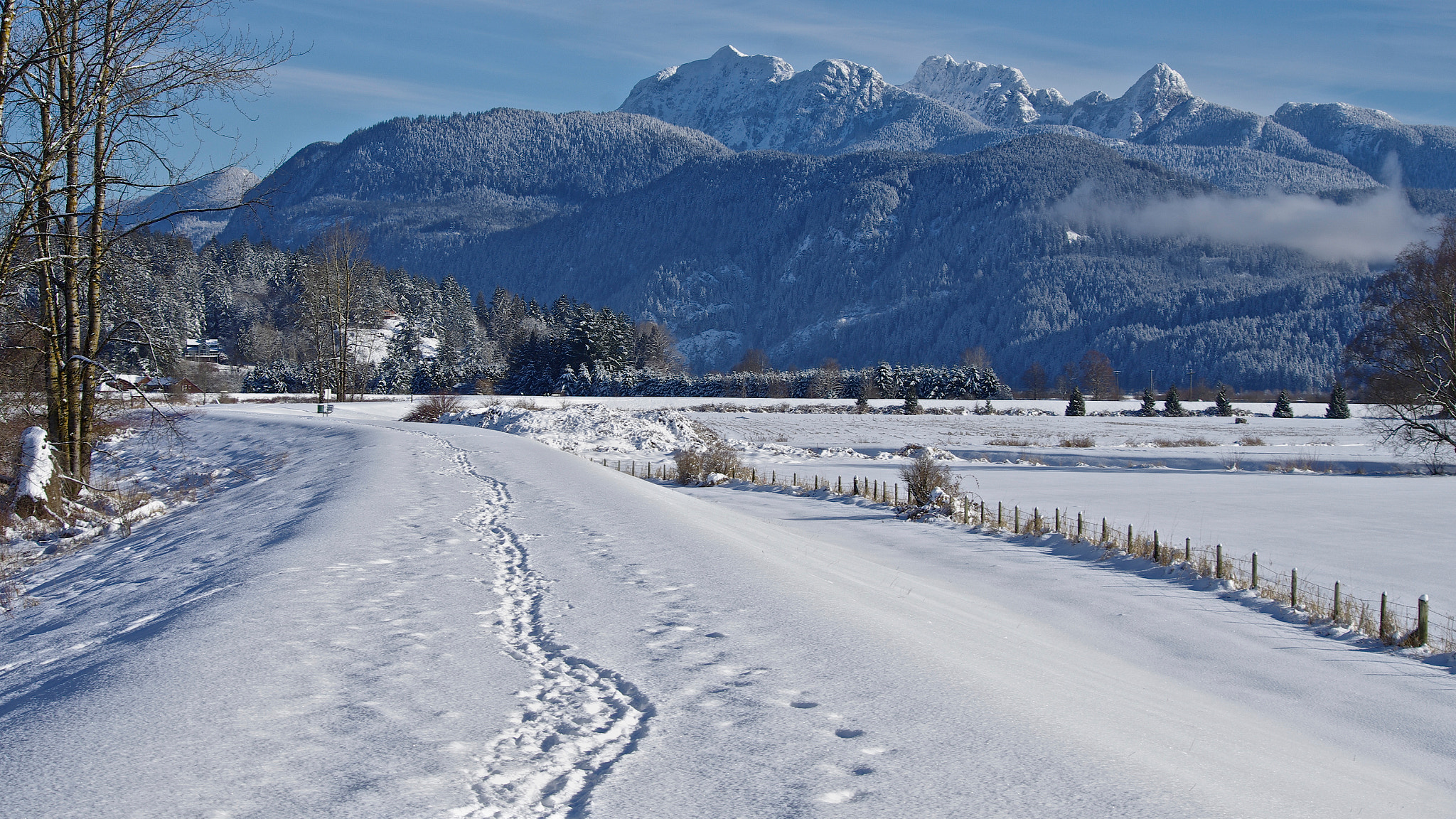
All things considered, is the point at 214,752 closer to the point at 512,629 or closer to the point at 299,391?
the point at 512,629

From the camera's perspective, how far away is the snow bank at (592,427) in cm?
3509

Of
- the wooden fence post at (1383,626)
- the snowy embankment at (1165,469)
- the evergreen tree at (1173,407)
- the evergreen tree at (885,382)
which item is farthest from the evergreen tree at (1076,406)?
the wooden fence post at (1383,626)

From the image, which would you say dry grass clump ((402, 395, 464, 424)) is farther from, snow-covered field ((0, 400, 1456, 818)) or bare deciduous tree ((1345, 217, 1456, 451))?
bare deciduous tree ((1345, 217, 1456, 451))

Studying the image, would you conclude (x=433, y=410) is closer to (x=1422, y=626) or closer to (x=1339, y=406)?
(x=1422, y=626)

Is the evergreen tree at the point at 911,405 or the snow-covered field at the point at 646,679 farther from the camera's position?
the evergreen tree at the point at 911,405

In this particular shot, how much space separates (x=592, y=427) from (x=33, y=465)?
24.8m

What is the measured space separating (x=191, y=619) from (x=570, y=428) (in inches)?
1232

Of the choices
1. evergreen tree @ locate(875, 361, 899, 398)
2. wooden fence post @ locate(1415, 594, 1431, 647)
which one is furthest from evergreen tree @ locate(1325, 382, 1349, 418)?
wooden fence post @ locate(1415, 594, 1431, 647)

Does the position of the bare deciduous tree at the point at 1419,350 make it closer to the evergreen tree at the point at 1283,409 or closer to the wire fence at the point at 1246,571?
the wire fence at the point at 1246,571

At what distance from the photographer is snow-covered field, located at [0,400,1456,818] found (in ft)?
11.2

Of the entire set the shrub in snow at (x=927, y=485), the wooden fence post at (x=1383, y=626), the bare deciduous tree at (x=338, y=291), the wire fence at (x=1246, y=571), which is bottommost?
the wire fence at (x=1246, y=571)

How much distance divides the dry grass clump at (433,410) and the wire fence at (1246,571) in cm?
2494

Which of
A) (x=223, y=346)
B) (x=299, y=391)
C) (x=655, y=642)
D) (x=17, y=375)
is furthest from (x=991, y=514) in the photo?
(x=223, y=346)

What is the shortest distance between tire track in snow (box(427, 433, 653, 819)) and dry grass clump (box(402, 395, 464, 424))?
116 ft
